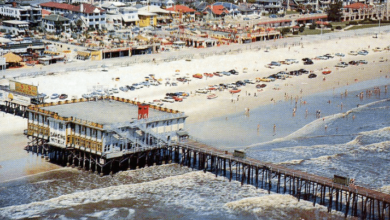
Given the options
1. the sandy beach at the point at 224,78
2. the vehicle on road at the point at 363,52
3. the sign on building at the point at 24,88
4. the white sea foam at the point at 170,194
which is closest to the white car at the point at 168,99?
the sandy beach at the point at 224,78

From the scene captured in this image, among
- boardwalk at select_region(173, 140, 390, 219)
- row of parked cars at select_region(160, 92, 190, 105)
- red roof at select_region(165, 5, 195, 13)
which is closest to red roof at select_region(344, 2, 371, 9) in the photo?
red roof at select_region(165, 5, 195, 13)

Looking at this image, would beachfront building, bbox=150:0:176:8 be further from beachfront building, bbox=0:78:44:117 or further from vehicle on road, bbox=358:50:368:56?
beachfront building, bbox=0:78:44:117

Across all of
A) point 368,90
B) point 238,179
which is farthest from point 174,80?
point 238,179

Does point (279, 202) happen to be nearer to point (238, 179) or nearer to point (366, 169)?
point (238, 179)

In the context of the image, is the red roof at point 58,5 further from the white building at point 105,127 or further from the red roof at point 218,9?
the white building at point 105,127

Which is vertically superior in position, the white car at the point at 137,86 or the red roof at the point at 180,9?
the red roof at the point at 180,9

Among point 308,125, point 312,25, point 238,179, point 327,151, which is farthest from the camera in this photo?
Result: point 312,25

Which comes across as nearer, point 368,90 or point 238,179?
point 238,179
